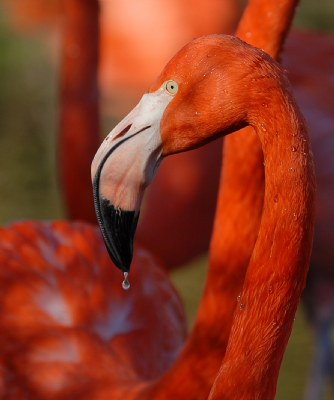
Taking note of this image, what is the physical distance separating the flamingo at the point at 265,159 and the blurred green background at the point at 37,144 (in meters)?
1.99

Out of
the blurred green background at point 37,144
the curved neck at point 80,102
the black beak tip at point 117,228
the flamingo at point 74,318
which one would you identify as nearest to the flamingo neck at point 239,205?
the flamingo at point 74,318

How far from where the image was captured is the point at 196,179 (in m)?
3.41

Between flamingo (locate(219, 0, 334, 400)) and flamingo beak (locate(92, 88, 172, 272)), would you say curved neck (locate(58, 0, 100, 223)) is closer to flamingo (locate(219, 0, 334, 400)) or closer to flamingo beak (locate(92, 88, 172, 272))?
flamingo (locate(219, 0, 334, 400))

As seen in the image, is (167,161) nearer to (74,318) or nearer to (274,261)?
(74,318)

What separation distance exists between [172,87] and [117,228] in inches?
9.6

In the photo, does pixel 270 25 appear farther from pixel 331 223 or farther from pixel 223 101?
pixel 331 223

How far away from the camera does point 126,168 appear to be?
1.58 metres

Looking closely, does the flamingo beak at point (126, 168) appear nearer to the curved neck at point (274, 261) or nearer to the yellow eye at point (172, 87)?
the yellow eye at point (172, 87)

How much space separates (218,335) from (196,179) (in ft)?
4.83

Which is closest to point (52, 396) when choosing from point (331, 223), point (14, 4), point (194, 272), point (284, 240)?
point (284, 240)

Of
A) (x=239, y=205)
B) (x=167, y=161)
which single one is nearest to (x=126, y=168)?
(x=239, y=205)

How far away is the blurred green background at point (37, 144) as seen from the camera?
3.86m

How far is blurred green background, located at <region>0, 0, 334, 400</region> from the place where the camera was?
3857mm

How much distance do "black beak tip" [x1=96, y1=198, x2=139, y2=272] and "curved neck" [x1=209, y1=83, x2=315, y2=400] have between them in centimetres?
20
